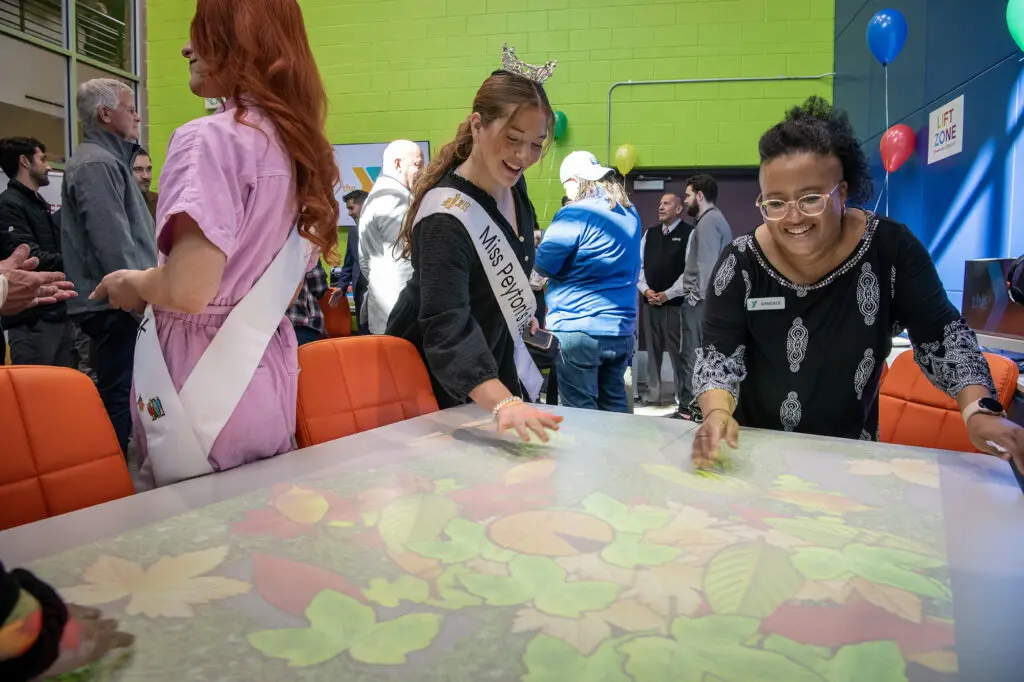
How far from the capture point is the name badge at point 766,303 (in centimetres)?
134

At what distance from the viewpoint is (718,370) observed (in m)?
1.36

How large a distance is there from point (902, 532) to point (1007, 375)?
0.77 m

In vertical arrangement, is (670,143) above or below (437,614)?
above

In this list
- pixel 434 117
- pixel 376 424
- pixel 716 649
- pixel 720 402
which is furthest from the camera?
pixel 434 117

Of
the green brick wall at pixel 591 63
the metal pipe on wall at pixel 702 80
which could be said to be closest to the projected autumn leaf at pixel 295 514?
the green brick wall at pixel 591 63

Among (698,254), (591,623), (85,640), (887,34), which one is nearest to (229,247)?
(85,640)

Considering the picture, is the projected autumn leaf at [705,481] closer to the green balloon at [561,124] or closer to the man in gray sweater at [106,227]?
the man in gray sweater at [106,227]

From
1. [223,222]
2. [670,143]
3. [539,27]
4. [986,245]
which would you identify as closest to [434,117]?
[539,27]

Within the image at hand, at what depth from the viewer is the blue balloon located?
3.69 m

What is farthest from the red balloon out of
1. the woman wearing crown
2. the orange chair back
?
the orange chair back

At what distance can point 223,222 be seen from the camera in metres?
0.94

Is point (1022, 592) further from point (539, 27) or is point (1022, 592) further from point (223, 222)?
point (539, 27)

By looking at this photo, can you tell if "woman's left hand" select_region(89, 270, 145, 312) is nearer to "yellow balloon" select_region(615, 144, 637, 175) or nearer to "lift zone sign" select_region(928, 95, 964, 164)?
"lift zone sign" select_region(928, 95, 964, 164)

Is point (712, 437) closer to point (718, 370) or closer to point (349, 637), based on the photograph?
point (718, 370)
